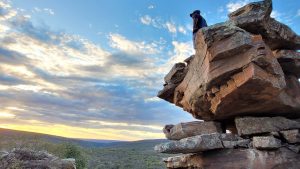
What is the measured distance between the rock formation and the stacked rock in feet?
21.4

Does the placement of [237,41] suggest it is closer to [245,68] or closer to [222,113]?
[245,68]

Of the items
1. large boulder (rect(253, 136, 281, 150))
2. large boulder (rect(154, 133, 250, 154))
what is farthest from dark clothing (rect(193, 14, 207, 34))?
large boulder (rect(253, 136, 281, 150))

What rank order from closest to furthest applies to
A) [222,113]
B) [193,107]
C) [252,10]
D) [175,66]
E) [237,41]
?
[237,41] < [252,10] < [222,113] < [193,107] < [175,66]

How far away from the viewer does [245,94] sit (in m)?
12.1

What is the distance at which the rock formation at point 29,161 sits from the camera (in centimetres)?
1647

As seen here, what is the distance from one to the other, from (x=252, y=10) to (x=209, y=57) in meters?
2.54

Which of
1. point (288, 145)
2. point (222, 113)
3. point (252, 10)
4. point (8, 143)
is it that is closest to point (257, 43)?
point (252, 10)

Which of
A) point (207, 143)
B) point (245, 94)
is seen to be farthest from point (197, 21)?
point (207, 143)

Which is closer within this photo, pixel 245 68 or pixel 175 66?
pixel 245 68

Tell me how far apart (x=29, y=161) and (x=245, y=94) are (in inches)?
455

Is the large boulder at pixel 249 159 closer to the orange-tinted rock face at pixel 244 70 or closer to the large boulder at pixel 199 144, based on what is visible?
the large boulder at pixel 199 144

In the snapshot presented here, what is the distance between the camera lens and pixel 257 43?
11562 mm

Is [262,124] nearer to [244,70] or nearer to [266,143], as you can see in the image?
[266,143]

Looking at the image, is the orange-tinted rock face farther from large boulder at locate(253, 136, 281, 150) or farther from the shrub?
the shrub
